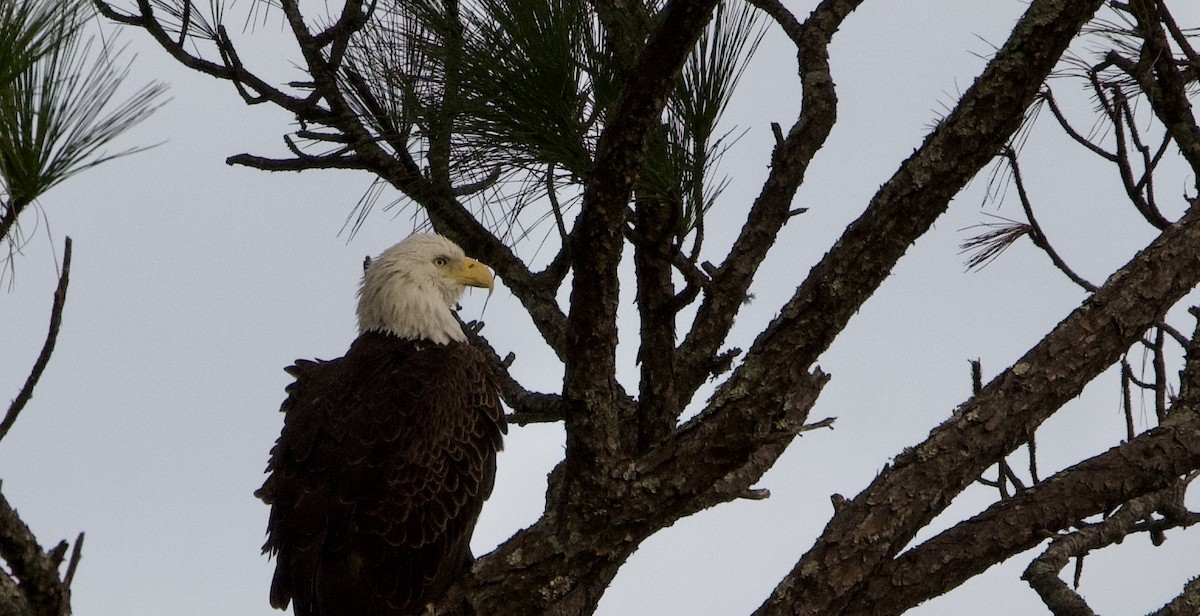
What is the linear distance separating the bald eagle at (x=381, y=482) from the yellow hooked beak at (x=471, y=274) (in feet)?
1.60

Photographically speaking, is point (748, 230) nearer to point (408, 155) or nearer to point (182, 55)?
point (408, 155)

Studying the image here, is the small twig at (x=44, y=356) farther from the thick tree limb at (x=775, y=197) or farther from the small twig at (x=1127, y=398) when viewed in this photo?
the small twig at (x=1127, y=398)

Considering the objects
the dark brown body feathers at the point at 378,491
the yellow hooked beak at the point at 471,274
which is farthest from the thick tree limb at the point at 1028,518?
the yellow hooked beak at the point at 471,274

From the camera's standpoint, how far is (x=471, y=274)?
14.8 feet

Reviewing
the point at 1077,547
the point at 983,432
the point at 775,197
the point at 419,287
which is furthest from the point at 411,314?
the point at 1077,547

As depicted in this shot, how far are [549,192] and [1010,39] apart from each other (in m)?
1.12

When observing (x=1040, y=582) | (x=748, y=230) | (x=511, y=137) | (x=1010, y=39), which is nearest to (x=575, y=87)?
(x=511, y=137)

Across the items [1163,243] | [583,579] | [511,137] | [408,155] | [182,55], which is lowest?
[583,579]

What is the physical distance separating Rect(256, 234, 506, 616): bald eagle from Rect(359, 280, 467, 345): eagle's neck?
29 cm

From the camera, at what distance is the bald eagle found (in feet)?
12.0

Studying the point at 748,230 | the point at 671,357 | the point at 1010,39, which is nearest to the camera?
the point at 1010,39

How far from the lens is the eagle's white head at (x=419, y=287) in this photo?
4402 millimetres

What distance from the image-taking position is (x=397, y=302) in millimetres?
4480

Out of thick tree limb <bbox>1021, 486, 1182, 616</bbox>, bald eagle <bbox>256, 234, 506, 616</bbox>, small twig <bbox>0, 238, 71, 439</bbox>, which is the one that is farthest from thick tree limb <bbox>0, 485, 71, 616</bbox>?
→ thick tree limb <bbox>1021, 486, 1182, 616</bbox>
